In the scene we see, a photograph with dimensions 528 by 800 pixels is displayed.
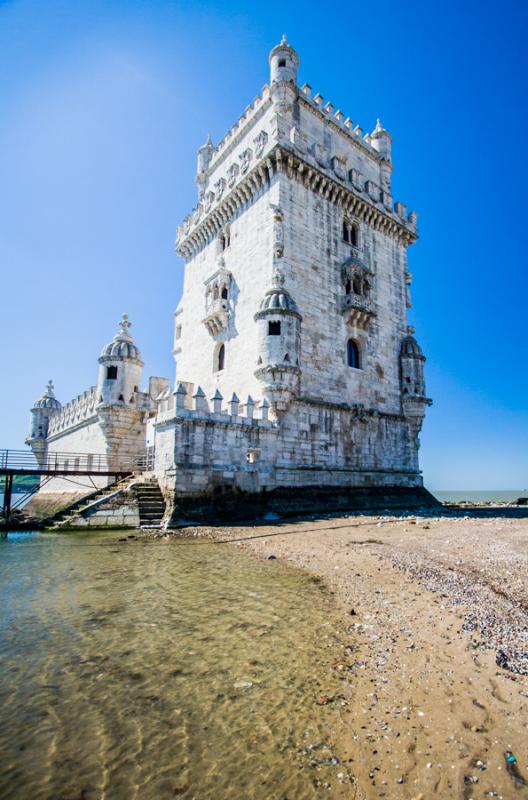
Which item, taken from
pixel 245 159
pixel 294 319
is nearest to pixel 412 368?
pixel 294 319

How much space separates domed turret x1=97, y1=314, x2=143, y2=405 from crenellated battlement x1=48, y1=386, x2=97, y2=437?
5.72 feet

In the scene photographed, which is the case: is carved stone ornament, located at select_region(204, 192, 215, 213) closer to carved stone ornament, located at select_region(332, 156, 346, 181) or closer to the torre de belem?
the torre de belem

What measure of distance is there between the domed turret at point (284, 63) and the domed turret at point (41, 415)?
105 feet

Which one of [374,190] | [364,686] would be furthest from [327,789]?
[374,190]

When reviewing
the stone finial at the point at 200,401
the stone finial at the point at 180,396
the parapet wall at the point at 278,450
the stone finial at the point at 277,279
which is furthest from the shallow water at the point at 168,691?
the stone finial at the point at 277,279

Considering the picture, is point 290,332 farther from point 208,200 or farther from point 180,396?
point 208,200

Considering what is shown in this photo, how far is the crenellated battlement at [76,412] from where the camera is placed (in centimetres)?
2783

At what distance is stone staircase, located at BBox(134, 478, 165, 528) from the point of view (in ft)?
47.9

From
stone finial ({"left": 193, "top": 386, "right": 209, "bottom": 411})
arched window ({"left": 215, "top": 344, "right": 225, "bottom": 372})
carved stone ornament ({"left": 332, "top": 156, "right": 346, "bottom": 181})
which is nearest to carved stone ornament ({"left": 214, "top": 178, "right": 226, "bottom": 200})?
carved stone ornament ({"left": 332, "top": 156, "right": 346, "bottom": 181})

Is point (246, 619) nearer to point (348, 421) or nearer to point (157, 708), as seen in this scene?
point (157, 708)

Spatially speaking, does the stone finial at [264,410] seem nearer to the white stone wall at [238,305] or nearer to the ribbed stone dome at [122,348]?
the white stone wall at [238,305]

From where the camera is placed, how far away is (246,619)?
5.27 metres

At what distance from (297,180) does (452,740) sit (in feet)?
77.0

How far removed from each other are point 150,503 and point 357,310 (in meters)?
14.7
